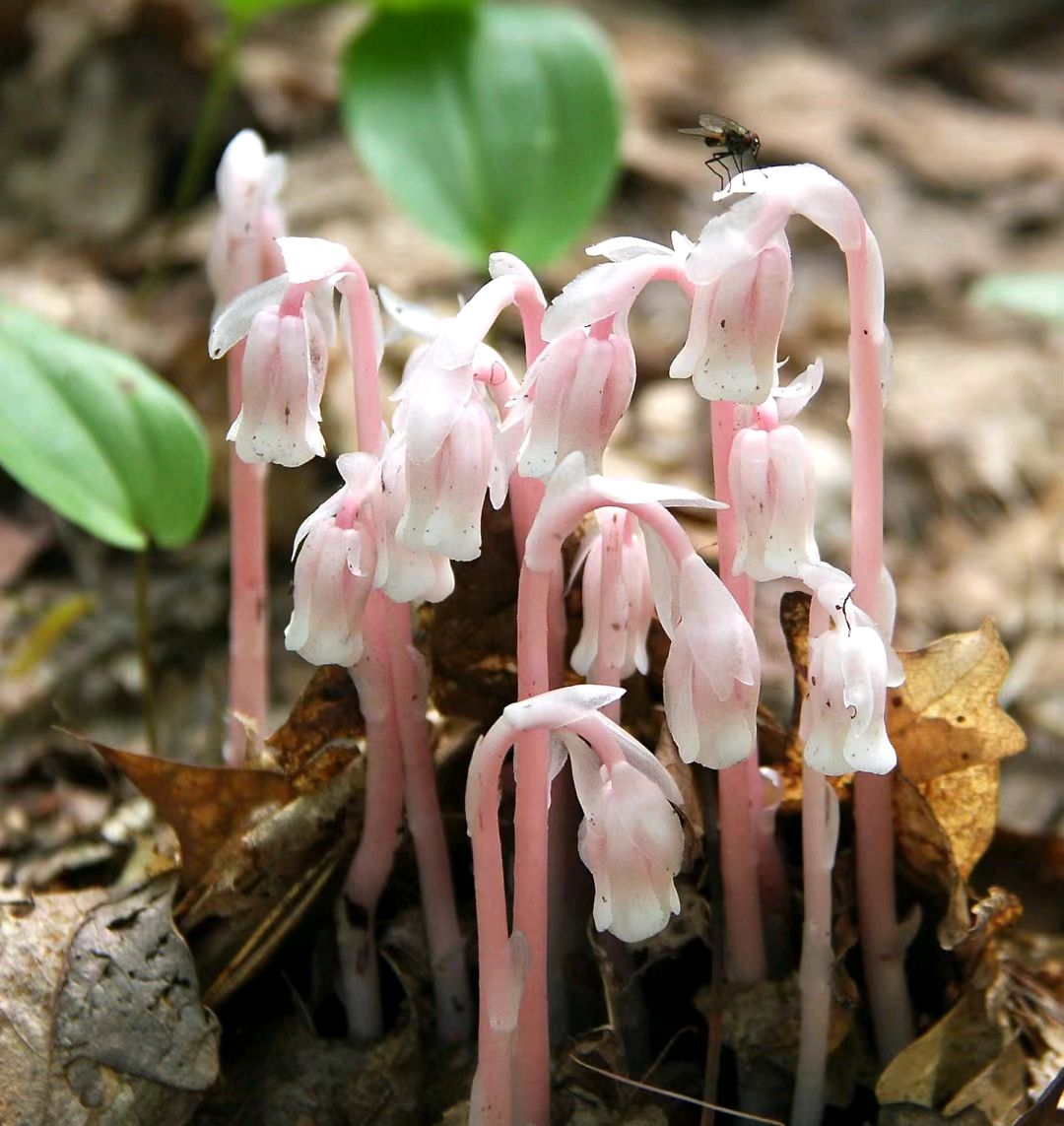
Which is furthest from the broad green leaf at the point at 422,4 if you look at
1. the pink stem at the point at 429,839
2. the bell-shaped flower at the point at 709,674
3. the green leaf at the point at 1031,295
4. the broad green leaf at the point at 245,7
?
the bell-shaped flower at the point at 709,674

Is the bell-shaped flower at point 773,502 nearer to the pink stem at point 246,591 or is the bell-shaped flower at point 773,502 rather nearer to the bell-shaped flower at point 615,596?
the bell-shaped flower at point 615,596

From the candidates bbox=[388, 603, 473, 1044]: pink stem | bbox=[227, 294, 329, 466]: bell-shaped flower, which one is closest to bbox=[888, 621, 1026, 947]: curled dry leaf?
bbox=[388, 603, 473, 1044]: pink stem

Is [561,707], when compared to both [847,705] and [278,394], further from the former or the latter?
[278,394]

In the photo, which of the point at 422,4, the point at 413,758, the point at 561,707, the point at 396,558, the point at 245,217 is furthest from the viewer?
the point at 422,4

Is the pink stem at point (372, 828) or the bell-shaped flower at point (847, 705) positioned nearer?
the bell-shaped flower at point (847, 705)

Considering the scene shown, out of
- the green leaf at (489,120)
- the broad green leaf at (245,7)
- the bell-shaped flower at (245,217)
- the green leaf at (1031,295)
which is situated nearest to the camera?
the bell-shaped flower at (245,217)

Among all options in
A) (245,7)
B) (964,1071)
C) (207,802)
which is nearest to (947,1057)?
(964,1071)
